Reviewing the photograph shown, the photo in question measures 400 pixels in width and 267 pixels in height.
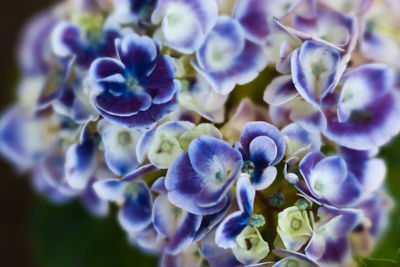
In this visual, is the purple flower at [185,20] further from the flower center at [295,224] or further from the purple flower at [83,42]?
the flower center at [295,224]

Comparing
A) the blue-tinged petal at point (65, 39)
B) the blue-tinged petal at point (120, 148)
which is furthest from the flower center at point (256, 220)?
the blue-tinged petal at point (65, 39)

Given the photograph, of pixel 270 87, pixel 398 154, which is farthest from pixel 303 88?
pixel 398 154

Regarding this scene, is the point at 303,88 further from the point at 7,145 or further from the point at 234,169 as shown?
the point at 7,145

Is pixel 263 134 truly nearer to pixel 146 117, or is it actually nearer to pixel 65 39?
pixel 146 117

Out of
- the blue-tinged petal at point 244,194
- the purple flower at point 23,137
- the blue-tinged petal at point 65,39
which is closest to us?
the blue-tinged petal at point 244,194

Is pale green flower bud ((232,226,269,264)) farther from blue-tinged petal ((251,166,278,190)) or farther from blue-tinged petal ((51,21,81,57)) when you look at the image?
blue-tinged petal ((51,21,81,57))

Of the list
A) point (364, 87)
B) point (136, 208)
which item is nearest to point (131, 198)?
point (136, 208)

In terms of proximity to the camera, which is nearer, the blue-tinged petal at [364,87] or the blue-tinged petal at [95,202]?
the blue-tinged petal at [364,87]
